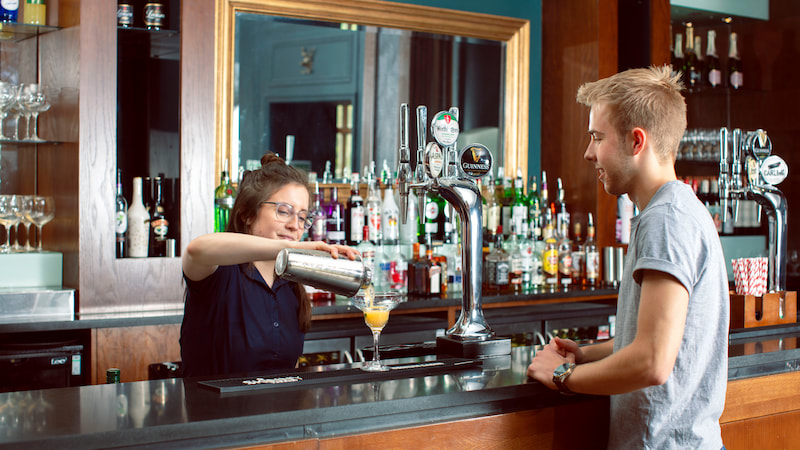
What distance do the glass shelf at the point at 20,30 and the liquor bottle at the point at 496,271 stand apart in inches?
85.7

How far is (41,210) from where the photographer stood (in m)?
3.10

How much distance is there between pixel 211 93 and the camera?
319 centimetres

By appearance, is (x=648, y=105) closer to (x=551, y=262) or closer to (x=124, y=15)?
(x=124, y=15)

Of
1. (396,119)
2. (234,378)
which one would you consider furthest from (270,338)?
(396,119)

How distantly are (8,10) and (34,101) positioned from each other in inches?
14.8

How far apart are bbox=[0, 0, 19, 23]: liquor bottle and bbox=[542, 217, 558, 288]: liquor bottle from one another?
8.70ft

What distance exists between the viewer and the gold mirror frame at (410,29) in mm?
3594

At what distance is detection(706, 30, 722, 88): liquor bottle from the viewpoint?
468cm

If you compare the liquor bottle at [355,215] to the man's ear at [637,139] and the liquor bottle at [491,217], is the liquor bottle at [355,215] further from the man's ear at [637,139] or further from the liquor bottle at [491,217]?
the man's ear at [637,139]

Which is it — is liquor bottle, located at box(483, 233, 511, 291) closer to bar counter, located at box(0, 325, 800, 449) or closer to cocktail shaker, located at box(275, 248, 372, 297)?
bar counter, located at box(0, 325, 800, 449)

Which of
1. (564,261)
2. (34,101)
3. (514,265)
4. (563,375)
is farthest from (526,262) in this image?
(563,375)

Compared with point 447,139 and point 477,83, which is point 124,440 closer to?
point 447,139

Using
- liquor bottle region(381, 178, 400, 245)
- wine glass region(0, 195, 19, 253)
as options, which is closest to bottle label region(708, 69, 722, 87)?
liquor bottle region(381, 178, 400, 245)

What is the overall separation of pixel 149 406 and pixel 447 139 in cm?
92
